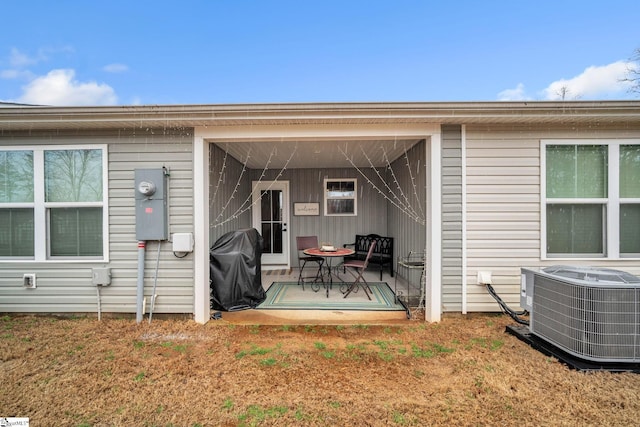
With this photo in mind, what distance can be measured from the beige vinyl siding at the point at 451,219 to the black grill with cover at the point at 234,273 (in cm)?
246

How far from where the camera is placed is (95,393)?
6.61ft

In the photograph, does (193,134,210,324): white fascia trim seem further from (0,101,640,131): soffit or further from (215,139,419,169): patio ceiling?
(215,139,419,169): patio ceiling

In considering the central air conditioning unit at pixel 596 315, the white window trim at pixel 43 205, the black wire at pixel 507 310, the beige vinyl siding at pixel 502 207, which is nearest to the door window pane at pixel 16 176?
the white window trim at pixel 43 205

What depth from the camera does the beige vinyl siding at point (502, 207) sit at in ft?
10.7

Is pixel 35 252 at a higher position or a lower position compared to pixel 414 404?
higher

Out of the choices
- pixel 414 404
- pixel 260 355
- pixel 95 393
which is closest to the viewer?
pixel 414 404

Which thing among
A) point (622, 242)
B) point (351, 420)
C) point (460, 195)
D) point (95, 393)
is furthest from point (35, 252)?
point (622, 242)

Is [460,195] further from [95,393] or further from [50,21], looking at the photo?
[50,21]

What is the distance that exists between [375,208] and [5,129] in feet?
19.6

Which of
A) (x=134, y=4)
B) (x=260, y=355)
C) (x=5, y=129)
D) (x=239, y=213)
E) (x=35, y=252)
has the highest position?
(x=134, y=4)

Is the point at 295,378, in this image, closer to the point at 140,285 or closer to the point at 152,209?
the point at 140,285

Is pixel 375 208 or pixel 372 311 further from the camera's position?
pixel 375 208

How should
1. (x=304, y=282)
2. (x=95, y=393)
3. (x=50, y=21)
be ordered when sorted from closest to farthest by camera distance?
(x=95, y=393)
(x=304, y=282)
(x=50, y=21)

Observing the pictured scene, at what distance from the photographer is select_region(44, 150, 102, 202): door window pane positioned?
3.36m
